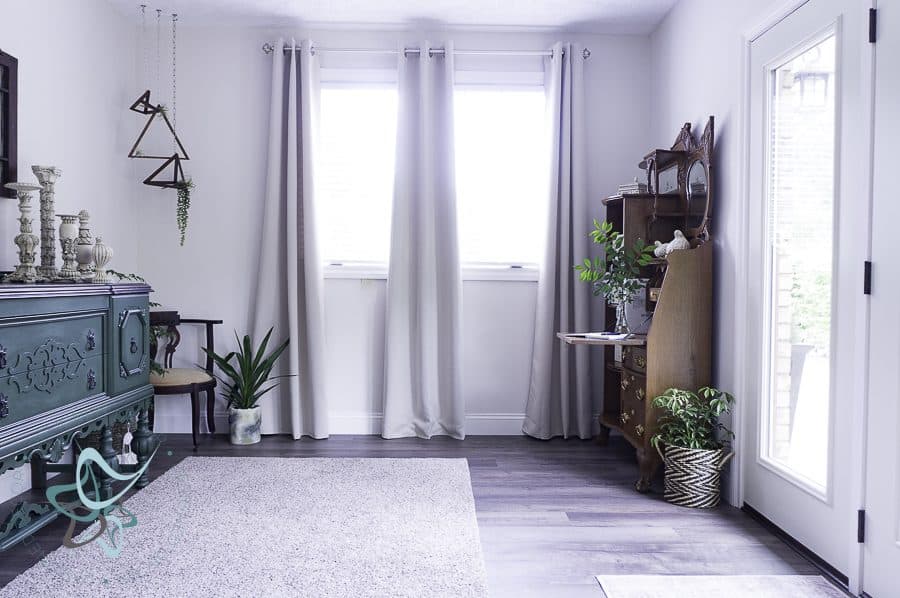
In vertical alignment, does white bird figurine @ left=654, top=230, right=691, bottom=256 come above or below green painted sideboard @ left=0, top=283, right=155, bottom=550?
above

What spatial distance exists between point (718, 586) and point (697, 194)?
1867 millimetres

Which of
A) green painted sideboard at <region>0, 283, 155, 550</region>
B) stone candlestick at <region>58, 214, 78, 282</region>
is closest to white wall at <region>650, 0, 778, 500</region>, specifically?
green painted sideboard at <region>0, 283, 155, 550</region>

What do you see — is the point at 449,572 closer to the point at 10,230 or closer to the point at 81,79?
the point at 10,230

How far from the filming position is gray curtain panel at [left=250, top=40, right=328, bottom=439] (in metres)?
4.00

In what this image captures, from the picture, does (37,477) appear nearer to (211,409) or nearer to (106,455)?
(106,455)

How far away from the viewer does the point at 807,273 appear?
95.0 inches

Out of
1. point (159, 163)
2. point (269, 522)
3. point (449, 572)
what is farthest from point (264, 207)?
point (449, 572)

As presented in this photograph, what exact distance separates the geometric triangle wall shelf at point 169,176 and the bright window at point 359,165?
0.89m

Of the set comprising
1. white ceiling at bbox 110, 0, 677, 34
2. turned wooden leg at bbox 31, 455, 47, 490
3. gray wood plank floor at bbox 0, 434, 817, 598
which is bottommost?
gray wood plank floor at bbox 0, 434, 817, 598

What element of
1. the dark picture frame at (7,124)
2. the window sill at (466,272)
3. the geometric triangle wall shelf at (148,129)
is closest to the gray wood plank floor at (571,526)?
the window sill at (466,272)

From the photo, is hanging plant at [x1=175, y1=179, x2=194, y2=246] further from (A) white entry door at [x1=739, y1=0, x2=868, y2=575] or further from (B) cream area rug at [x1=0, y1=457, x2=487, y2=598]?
(A) white entry door at [x1=739, y1=0, x2=868, y2=575]

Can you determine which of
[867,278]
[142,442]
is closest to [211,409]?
[142,442]

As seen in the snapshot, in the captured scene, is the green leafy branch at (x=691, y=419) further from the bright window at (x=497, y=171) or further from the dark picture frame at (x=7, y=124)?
the dark picture frame at (x=7, y=124)

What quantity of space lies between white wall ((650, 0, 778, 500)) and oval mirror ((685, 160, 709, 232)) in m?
0.07
